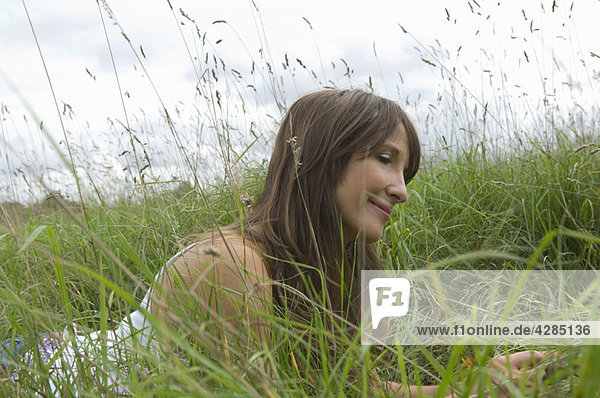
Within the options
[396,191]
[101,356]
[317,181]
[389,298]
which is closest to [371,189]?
[396,191]

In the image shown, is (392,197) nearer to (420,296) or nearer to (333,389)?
(420,296)

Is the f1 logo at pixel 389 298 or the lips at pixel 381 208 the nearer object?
the f1 logo at pixel 389 298

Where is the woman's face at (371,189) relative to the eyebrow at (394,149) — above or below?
below

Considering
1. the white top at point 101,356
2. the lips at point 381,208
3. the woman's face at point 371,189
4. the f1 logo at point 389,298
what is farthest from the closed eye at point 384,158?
the white top at point 101,356

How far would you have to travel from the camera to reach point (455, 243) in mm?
2318

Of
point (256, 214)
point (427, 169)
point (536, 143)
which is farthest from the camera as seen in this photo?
point (427, 169)

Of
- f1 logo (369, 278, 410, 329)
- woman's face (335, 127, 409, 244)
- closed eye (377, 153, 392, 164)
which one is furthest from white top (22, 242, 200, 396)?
closed eye (377, 153, 392, 164)

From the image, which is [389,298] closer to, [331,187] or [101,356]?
[331,187]

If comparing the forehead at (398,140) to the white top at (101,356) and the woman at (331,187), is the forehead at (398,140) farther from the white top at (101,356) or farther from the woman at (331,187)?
the white top at (101,356)

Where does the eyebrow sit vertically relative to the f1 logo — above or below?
above

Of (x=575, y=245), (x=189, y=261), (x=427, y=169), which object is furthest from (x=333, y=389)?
(x=427, y=169)

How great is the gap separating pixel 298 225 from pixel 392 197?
0.36m

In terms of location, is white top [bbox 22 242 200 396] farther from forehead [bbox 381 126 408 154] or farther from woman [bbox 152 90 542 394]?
forehead [bbox 381 126 408 154]

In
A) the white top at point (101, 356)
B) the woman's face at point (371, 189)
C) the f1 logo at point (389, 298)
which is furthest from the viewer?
the woman's face at point (371, 189)
